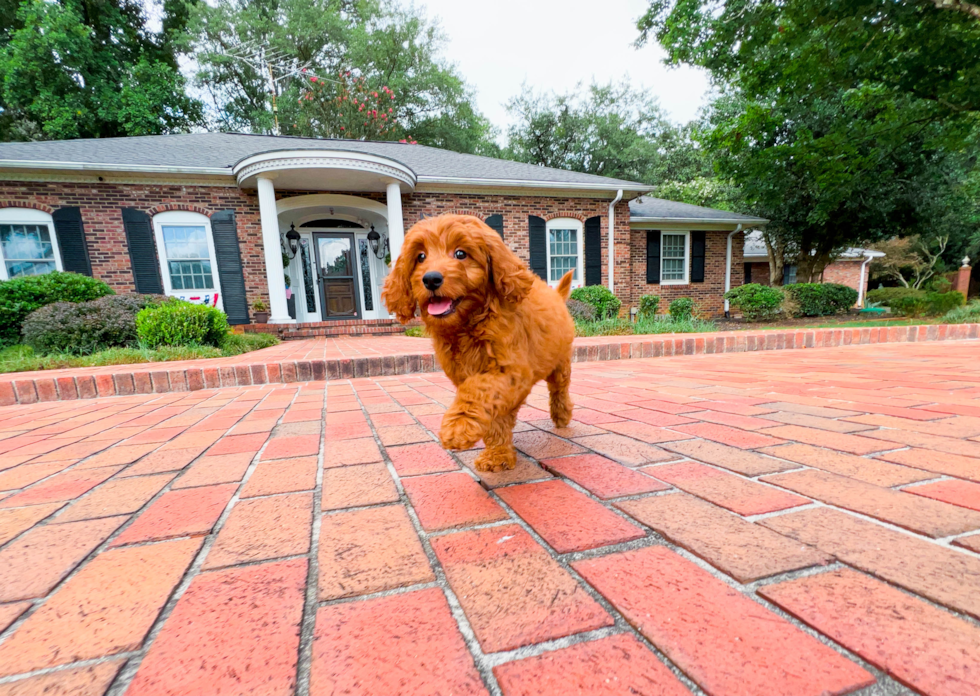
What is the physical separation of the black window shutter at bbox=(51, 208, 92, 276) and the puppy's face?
11.3 meters

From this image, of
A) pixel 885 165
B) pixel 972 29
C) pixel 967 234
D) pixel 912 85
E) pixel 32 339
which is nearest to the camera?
pixel 32 339

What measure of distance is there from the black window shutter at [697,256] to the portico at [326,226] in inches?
394

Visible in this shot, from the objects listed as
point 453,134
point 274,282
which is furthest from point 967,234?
point 274,282

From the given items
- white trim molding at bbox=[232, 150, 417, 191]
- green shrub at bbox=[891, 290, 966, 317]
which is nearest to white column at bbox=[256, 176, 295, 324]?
white trim molding at bbox=[232, 150, 417, 191]

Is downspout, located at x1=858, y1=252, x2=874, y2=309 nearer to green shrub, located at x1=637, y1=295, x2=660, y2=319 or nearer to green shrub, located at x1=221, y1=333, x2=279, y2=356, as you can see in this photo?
green shrub, located at x1=637, y1=295, x2=660, y2=319

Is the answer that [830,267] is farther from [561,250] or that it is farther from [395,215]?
[395,215]

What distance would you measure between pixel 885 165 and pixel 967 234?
607 inches

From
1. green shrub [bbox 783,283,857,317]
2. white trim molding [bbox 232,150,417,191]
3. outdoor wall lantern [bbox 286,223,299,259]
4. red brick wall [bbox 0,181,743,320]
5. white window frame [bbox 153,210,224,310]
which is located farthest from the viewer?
green shrub [bbox 783,283,857,317]

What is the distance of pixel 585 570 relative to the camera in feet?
3.14

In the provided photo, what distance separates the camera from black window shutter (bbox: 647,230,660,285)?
13602 millimetres

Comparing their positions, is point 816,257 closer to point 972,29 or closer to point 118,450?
point 972,29

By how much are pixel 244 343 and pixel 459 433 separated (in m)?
6.69

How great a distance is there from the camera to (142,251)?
357 inches

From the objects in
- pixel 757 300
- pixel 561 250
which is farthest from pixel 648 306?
pixel 757 300
